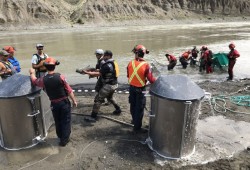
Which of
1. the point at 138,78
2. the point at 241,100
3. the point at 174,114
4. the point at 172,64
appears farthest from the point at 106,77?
the point at 172,64

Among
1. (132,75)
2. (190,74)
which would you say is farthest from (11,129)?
(190,74)

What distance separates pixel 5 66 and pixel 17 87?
7.29 ft

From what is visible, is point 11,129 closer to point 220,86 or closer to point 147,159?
point 147,159

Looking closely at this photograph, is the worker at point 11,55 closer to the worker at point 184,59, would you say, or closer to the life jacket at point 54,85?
the life jacket at point 54,85

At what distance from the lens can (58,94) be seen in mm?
5133

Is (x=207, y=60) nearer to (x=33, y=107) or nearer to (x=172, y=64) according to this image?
(x=172, y=64)

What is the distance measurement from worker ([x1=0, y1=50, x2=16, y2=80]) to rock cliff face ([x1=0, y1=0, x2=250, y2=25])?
1579 inches

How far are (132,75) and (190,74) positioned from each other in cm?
855

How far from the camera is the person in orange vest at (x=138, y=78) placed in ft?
18.1

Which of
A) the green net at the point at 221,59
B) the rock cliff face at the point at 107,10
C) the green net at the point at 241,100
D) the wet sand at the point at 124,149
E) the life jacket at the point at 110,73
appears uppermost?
the rock cliff face at the point at 107,10

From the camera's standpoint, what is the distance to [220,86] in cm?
1021

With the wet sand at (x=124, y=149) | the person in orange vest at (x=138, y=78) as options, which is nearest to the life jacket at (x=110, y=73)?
the person in orange vest at (x=138, y=78)

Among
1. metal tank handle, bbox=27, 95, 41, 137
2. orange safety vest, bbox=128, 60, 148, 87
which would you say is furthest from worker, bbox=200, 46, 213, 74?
metal tank handle, bbox=27, 95, 41, 137

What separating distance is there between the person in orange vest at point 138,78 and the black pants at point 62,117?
147cm
